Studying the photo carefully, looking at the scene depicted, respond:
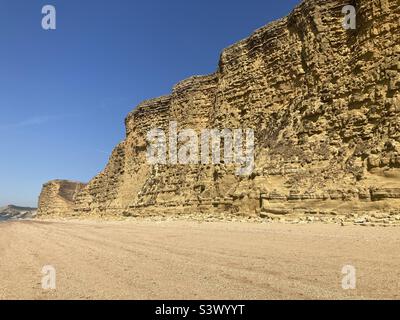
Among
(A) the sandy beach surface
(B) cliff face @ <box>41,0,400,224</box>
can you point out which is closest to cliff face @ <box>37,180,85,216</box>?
(B) cliff face @ <box>41,0,400,224</box>

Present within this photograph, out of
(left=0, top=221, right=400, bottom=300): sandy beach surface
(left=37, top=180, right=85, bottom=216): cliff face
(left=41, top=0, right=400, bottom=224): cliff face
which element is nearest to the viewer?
(left=0, top=221, right=400, bottom=300): sandy beach surface

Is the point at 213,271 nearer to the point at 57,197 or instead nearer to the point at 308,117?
the point at 308,117

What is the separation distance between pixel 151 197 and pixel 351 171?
72.8 feet

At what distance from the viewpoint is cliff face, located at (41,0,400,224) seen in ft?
54.1

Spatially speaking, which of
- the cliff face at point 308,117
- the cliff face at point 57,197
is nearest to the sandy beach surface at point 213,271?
the cliff face at point 308,117

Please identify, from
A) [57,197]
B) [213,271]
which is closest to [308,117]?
[213,271]

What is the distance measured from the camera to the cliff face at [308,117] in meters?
16.5

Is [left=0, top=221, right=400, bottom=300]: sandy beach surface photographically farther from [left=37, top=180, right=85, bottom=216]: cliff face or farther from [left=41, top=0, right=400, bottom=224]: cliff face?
[left=37, top=180, right=85, bottom=216]: cliff face

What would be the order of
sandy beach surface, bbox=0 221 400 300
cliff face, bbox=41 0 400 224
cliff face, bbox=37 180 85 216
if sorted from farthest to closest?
cliff face, bbox=37 180 85 216
cliff face, bbox=41 0 400 224
sandy beach surface, bbox=0 221 400 300

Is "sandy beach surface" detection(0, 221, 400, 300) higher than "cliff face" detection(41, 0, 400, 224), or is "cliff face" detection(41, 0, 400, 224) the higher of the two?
"cliff face" detection(41, 0, 400, 224)

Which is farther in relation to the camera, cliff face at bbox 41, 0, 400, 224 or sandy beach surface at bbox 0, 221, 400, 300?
cliff face at bbox 41, 0, 400, 224

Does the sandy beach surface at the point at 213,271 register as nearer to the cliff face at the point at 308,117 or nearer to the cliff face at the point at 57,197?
the cliff face at the point at 308,117
